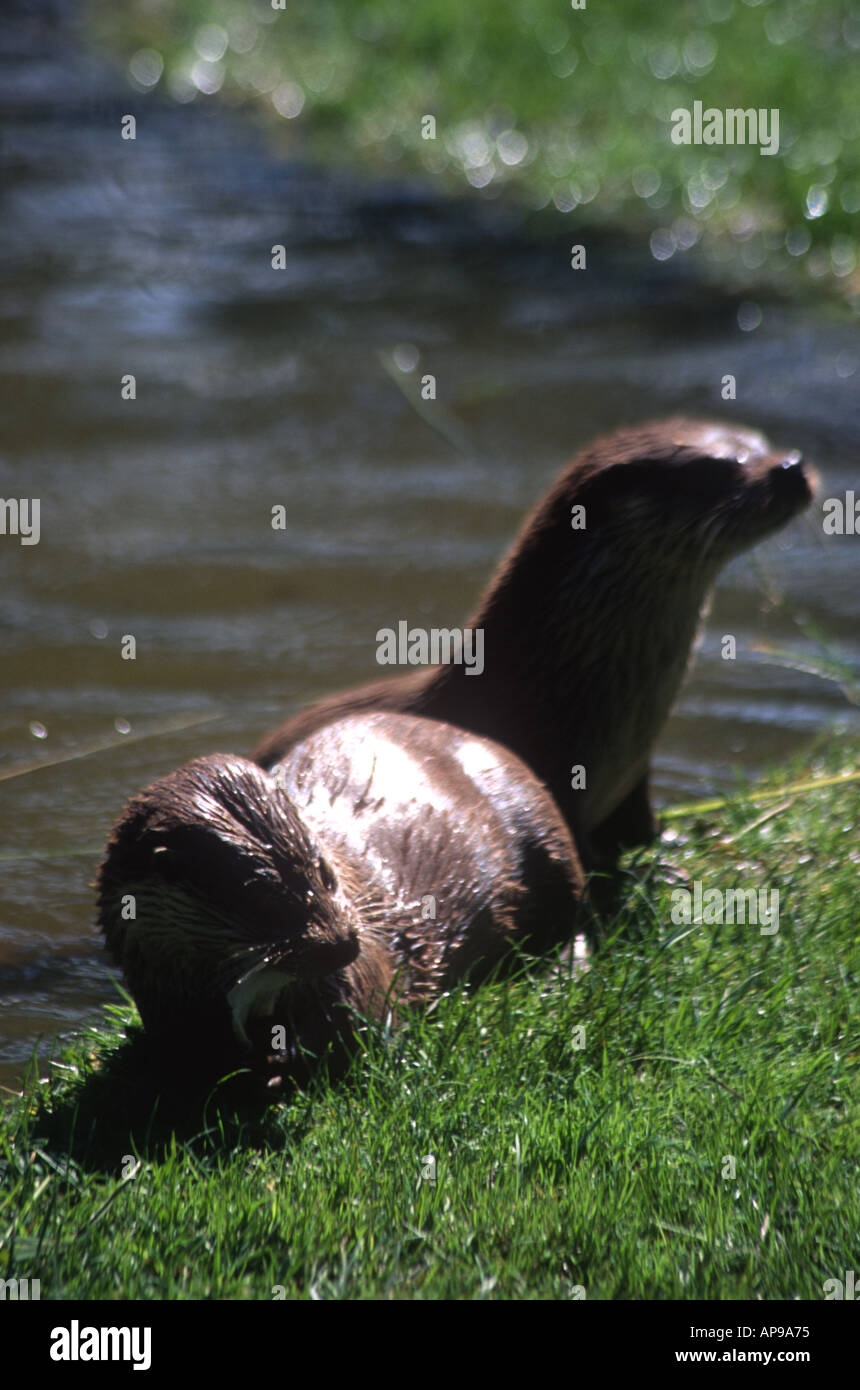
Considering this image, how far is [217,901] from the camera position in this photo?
2.96 metres

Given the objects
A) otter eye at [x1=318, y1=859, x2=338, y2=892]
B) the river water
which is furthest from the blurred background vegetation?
otter eye at [x1=318, y1=859, x2=338, y2=892]

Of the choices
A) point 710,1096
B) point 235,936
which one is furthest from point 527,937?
point 235,936

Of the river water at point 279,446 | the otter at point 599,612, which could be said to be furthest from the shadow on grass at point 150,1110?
the otter at point 599,612

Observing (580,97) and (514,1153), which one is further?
(580,97)

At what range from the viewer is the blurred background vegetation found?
9.27 meters

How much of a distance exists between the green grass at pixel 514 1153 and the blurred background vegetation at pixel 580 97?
574 centimetres

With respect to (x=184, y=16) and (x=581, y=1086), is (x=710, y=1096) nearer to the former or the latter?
(x=581, y=1086)

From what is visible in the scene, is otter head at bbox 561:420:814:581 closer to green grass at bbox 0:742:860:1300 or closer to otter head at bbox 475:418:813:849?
otter head at bbox 475:418:813:849

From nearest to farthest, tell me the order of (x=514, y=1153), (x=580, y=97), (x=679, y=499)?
(x=514, y=1153), (x=679, y=499), (x=580, y=97)

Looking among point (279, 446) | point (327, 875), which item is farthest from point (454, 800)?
point (279, 446)

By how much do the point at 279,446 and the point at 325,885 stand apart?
4265mm

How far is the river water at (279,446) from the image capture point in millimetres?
4891

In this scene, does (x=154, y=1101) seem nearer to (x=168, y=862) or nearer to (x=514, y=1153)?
(x=168, y=862)

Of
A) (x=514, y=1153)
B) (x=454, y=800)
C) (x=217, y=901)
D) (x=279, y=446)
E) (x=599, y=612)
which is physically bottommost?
(x=514, y=1153)
